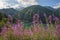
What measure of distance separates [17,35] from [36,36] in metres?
0.47

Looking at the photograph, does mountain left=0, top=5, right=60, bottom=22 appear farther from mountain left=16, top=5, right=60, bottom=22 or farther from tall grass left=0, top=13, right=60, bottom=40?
tall grass left=0, top=13, right=60, bottom=40

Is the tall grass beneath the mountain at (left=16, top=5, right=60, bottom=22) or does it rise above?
beneath

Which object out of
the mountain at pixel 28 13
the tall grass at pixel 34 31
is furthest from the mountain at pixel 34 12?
the tall grass at pixel 34 31

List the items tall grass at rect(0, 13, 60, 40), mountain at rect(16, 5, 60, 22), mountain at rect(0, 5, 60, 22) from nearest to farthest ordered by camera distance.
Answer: tall grass at rect(0, 13, 60, 40) → mountain at rect(0, 5, 60, 22) → mountain at rect(16, 5, 60, 22)

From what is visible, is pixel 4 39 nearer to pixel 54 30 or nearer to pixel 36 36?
pixel 36 36

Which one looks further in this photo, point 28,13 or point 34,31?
point 28,13

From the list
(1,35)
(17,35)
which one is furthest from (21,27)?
(1,35)

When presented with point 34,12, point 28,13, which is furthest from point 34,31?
point 28,13

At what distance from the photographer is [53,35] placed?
18.5 feet

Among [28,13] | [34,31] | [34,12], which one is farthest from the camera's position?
[28,13]

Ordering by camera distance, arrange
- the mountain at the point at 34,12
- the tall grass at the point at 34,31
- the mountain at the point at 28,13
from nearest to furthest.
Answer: the tall grass at the point at 34,31 < the mountain at the point at 28,13 < the mountain at the point at 34,12

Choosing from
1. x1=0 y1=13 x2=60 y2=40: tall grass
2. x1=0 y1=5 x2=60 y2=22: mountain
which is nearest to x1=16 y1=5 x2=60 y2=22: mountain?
x1=0 y1=5 x2=60 y2=22: mountain

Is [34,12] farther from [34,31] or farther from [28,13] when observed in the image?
[34,31]

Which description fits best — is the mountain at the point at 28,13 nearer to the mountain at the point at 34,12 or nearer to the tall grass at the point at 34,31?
the mountain at the point at 34,12
